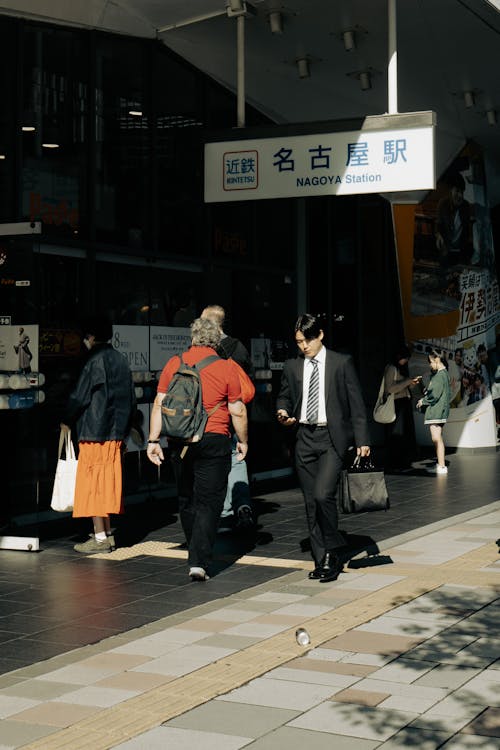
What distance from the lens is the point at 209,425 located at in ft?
25.5

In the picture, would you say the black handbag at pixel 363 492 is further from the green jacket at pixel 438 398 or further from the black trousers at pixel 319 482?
the green jacket at pixel 438 398

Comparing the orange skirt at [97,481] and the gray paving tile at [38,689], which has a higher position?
the orange skirt at [97,481]

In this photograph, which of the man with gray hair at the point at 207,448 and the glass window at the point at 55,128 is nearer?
the man with gray hair at the point at 207,448

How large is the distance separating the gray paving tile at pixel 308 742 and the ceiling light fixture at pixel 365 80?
975 centimetres

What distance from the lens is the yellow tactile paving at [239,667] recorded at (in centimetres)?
452

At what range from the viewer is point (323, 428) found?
25.5 feet

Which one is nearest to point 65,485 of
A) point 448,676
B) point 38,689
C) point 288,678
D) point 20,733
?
point 38,689

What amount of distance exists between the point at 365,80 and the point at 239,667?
896 cm

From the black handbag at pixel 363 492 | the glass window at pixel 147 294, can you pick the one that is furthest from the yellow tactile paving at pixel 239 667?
the glass window at pixel 147 294

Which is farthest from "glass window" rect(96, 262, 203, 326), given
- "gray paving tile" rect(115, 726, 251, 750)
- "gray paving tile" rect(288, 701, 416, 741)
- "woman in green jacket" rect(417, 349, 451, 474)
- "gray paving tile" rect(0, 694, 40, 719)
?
"gray paving tile" rect(115, 726, 251, 750)

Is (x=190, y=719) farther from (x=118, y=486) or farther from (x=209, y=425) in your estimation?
(x=118, y=486)

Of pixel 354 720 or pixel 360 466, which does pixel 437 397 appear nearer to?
A: pixel 360 466

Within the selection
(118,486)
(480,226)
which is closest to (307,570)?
(118,486)

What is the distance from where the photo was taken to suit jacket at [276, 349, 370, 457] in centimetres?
773
